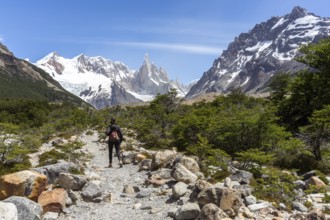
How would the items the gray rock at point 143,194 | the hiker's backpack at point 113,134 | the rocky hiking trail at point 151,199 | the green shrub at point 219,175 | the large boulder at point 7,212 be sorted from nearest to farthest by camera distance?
the large boulder at point 7,212, the rocky hiking trail at point 151,199, the gray rock at point 143,194, the green shrub at point 219,175, the hiker's backpack at point 113,134

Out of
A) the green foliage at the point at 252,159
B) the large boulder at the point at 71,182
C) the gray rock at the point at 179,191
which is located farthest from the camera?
the green foliage at the point at 252,159

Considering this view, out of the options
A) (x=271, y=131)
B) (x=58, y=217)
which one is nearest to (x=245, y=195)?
(x=58, y=217)

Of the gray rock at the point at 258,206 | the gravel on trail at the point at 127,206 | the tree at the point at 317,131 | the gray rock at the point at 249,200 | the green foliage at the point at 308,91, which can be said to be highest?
the green foliage at the point at 308,91

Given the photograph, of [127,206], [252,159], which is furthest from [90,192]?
[252,159]

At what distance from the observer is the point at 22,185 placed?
10.4 metres

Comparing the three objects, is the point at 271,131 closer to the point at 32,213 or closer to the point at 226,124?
the point at 226,124

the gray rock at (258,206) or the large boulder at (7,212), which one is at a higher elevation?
the large boulder at (7,212)

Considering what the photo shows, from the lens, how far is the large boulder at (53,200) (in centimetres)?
1010

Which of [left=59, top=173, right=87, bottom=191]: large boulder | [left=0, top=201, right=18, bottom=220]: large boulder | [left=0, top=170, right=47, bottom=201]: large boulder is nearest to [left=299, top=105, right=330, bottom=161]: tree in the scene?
[left=59, top=173, right=87, bottom=191]: large boulder

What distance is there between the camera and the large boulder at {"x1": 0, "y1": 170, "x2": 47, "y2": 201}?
410 inches

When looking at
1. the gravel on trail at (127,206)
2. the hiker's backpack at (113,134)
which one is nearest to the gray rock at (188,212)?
the gravel on trail at (127,206)

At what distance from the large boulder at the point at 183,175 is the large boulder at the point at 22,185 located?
4.98 m

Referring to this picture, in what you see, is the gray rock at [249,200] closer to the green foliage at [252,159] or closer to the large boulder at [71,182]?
the green foliage at [252,159]

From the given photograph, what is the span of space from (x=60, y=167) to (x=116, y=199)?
3.71 m
